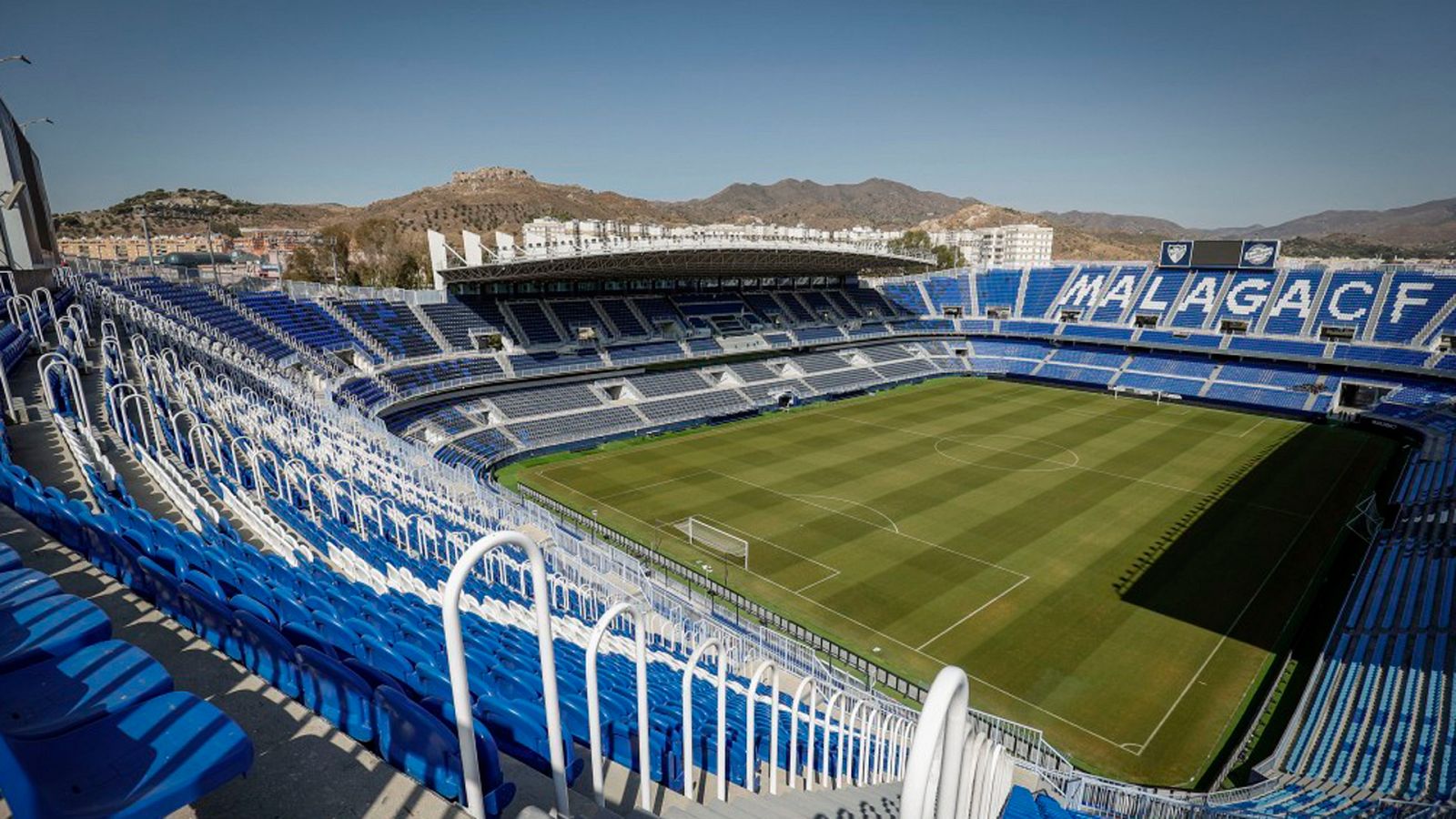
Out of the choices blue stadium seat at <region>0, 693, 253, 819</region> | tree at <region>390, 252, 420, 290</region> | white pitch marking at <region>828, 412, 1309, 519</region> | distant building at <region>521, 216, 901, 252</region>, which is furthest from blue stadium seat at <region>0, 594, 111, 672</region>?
tree at <region>390, 252, 420, 290</region>

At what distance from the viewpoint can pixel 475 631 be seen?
9312mm

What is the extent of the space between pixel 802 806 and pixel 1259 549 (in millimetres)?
24592

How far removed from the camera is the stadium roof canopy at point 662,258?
120ft

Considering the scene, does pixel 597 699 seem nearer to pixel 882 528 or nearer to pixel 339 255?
pixel 882 528

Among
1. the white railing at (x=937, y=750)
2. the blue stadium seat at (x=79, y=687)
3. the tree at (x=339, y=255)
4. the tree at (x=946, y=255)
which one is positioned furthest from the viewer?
the tree at (x=946, y=255)

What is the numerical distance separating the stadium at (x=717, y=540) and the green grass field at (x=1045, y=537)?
0.18 m

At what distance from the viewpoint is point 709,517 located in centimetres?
2681

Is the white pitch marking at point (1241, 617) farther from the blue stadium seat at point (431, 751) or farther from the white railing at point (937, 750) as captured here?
the blue stadium seat at point (431, 751)

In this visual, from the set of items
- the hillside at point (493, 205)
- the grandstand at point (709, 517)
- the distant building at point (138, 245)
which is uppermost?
the hillside at point (493, 205)

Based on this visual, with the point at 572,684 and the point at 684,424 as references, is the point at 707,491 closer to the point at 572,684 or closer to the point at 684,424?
the point at 684,424

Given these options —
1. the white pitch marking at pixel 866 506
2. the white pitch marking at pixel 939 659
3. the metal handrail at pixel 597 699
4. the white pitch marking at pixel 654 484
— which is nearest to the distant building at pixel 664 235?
the white pitch marking at pixel 654 484

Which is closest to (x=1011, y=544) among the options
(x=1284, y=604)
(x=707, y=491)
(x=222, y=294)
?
(x=1284, y=604)

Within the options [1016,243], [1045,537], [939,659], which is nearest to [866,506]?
[1045,537]

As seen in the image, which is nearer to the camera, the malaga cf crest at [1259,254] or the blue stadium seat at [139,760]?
the blue stadium seat at [139,760]
